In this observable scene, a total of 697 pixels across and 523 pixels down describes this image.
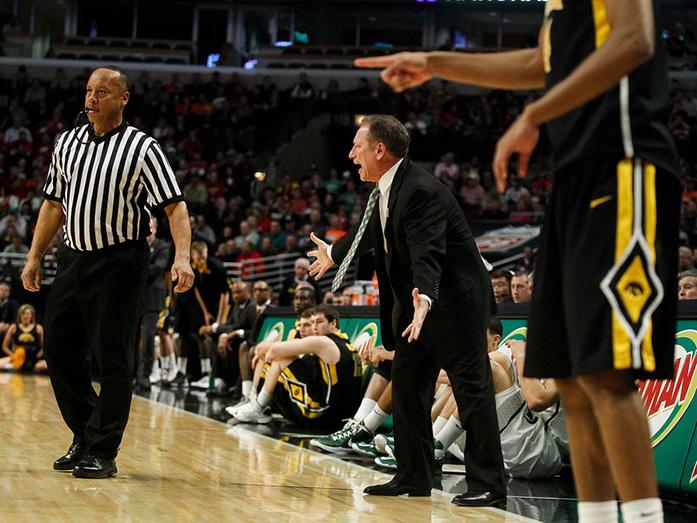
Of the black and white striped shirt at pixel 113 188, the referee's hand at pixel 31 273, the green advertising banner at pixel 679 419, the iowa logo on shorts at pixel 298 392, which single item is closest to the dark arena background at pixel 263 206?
the green advertising banner at pixel 679 419

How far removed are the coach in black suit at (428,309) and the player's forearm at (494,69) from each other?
69.8 inches

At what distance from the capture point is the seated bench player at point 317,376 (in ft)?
24.5

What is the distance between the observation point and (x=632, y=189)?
2.17 m

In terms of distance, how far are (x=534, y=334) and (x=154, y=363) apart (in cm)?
1081

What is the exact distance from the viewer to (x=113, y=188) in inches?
192

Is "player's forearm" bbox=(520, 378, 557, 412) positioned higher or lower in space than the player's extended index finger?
lower

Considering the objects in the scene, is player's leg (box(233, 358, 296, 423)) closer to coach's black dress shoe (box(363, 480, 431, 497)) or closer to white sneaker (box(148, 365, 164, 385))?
coach's black dress shoe (box(363, 480, 431, 497))

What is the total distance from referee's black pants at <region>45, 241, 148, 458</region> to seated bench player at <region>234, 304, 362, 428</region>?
103 inches

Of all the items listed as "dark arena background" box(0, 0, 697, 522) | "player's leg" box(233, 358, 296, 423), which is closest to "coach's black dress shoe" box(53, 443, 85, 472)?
"dark arena background" box(0, 0, 697, 522)

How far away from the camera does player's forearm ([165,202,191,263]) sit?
4.87m

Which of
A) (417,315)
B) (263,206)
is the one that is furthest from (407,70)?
(263,206)

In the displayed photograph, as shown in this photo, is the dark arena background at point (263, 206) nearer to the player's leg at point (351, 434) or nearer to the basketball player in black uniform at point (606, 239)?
the player's leg at point (351, 434)

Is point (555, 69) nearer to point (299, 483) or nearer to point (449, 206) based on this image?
point (449, 206)

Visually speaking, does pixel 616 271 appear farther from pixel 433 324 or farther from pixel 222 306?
pixel 222 306
